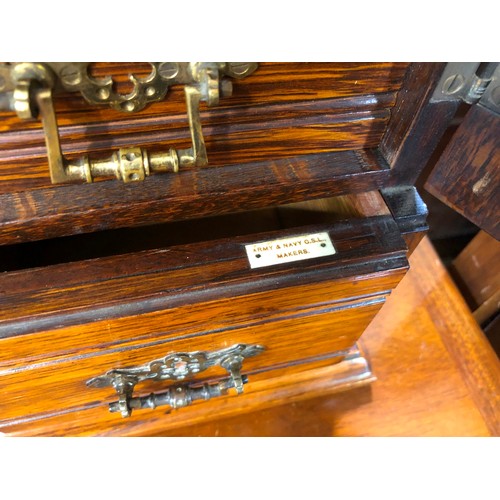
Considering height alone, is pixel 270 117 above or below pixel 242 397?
above

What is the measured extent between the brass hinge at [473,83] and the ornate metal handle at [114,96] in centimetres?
18

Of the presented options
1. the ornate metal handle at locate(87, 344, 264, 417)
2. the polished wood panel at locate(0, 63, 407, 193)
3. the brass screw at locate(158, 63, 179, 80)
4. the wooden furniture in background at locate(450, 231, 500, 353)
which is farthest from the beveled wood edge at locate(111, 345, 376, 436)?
the brass screw at locate(158, 63, 179, 80)

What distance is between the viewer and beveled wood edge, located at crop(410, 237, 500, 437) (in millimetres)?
820

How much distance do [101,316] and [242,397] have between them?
1.26 feet

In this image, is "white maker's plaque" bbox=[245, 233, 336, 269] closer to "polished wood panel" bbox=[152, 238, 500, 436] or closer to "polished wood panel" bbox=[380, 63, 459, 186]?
"polished wood panel" bbox=[380, 63, 459, 186]

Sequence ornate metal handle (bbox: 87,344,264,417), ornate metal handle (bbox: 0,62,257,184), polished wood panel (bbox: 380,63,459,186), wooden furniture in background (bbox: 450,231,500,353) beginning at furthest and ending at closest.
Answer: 1. wooden furniture in background (bbox: 450,231,500,353)
2. ornate metal handle (bbox: 87,344,264,417)
3. polished wood panel (bbox: 380,63,459,186)
4. ornate metal handle (bbox: 0,62,257,184)

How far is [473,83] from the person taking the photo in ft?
1.51

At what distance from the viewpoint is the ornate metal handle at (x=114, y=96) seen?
0.37m

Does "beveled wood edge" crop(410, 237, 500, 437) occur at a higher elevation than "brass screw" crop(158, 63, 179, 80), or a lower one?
lower

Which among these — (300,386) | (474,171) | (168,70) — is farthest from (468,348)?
(168,70)

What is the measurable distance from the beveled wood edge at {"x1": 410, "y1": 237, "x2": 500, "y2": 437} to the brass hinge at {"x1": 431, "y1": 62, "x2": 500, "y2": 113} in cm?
52
